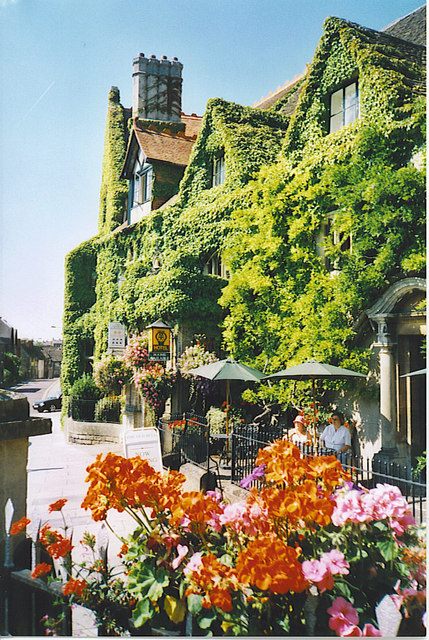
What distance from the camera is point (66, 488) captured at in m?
9.70

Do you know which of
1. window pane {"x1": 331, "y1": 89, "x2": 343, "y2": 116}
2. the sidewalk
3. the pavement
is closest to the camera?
the pavement

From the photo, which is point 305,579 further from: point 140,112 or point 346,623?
point 140,112

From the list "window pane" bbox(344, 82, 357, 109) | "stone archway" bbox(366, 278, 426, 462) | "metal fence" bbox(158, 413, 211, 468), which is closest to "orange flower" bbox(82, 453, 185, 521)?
"metal fence" bbox(158, 413, 211, 468)

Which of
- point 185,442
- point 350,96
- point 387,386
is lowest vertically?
point 185,442

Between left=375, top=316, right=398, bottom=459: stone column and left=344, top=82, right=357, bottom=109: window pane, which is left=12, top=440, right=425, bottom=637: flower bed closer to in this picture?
left=375, top=316, right=398, bottom=459: stone column

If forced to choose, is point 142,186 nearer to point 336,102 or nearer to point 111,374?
point 111,374

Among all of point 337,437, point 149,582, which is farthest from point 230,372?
point 149,582

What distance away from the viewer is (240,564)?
2225 millimetres

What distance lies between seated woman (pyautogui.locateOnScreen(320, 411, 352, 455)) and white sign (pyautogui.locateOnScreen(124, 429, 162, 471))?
3079 mm

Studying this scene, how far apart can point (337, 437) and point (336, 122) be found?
6.51 m

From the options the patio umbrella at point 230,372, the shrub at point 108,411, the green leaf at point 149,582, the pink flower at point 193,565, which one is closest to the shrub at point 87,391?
the shrub at point 108,411

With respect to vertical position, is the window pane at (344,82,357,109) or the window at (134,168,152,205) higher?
the window at (134,168,152,205)

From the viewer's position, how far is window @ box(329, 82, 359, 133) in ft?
30.8

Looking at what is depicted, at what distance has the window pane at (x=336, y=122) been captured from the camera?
32.0ft
